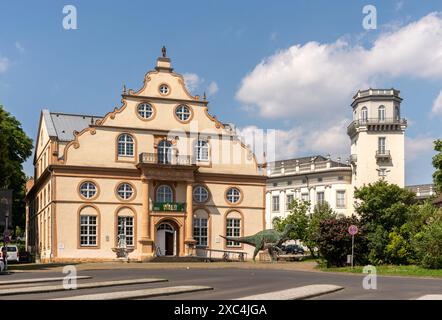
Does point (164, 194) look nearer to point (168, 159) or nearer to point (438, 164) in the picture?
point (168, 159)

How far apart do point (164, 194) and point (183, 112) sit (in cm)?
673

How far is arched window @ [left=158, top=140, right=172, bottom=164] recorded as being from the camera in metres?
52.8

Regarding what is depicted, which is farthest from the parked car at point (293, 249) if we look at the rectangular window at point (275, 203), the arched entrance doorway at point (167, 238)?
the arched entrance doorway at point (167, 238)

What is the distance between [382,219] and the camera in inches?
1633

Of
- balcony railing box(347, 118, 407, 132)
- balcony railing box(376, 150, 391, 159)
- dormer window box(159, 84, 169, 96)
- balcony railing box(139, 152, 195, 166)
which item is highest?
balcony railing box(347, 118, 407, 132)

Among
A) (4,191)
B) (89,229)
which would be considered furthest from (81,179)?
(4,191)

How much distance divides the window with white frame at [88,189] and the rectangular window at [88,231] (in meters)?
1.66

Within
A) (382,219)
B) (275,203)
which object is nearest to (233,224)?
(382,219)

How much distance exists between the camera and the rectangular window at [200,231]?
2093 inches

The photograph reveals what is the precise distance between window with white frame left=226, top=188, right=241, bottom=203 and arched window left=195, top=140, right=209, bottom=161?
331 cm

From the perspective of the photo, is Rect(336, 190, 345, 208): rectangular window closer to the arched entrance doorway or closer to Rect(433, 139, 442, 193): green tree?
Rect(433, 139, 442, 193): green tree

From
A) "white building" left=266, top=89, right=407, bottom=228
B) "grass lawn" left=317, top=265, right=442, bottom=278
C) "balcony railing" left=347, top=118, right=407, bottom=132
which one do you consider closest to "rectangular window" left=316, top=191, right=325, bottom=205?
"white building" left=266, top=89, right=407, bottom=228

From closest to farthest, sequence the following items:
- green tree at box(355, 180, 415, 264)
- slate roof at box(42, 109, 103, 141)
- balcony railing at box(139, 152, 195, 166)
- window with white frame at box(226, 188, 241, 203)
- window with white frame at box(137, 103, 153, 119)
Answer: green tree at box(355, 180, 415, 264) < balcony railing at box(139, 152, 195, 166) < window with white frame at box(137, 103, 153, 119) < window with white frame at box(226, 188, 241, 203) < slate roof at box(42, 109, 103, 141)

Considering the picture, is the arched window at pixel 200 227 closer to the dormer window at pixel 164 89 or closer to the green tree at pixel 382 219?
the dormer window at pixel 164 89
